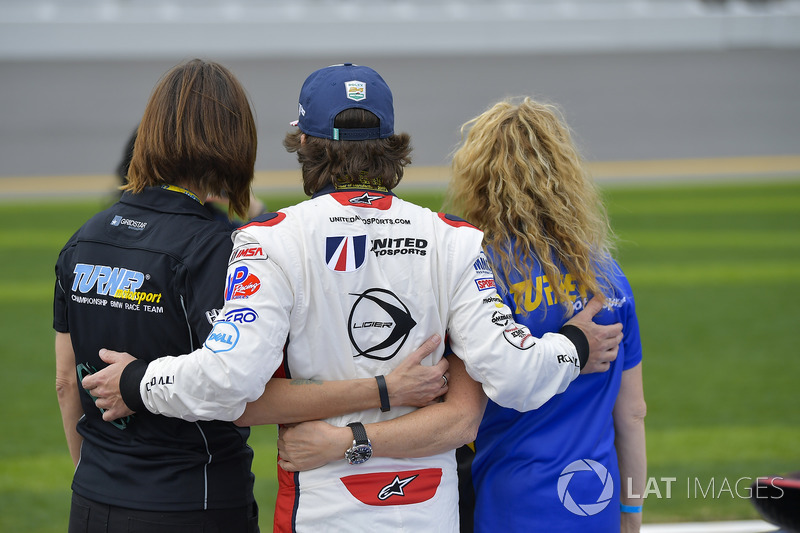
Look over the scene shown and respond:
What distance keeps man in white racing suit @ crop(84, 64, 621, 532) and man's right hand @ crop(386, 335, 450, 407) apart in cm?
3

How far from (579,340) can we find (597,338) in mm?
97

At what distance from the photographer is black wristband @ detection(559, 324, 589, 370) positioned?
2.22 metres

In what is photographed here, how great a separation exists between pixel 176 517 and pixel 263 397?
1.44ft

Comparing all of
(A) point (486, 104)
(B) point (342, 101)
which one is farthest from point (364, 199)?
(A) point (486, 104)

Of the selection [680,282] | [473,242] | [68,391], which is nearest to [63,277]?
[68,391]

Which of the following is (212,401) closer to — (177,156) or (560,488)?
(177,156)

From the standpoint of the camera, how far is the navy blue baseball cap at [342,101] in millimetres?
2072

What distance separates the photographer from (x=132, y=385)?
6.65ft

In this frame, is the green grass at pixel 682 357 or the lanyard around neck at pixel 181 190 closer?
the lanyard around neck at pixel 181 190

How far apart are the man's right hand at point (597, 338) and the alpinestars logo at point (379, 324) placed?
1.83 ft

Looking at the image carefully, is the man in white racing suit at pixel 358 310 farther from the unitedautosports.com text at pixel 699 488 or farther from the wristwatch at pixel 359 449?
the unitedautosports.com text at pixel 699 488

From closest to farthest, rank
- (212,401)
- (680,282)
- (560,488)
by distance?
1. (212,401)
2. (560,488)
3. (680,282)

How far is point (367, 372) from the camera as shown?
2062 mm

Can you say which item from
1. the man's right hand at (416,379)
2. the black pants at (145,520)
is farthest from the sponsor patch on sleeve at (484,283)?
the black pants at (145,520)
